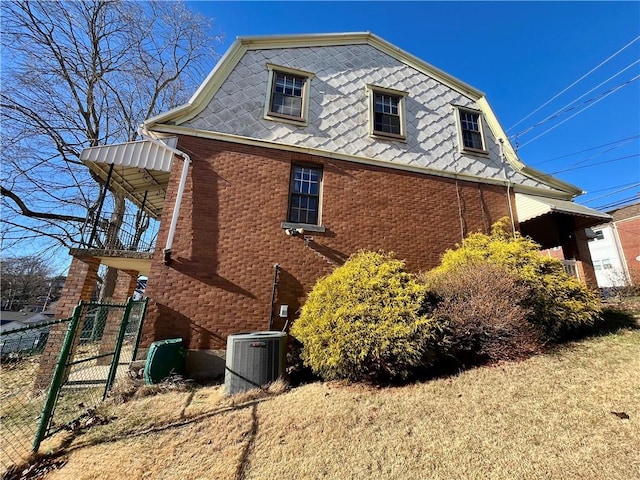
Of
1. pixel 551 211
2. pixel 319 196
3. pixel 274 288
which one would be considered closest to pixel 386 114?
pixel 319 196

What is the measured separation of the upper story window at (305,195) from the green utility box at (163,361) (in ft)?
12.9

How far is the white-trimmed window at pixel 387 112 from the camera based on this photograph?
9.37 meters

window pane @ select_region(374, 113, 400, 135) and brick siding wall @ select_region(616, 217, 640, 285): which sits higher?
brick siding wall @ select_region(616, 217, 640, 285)

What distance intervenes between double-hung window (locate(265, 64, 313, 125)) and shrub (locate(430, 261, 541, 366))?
250 inches

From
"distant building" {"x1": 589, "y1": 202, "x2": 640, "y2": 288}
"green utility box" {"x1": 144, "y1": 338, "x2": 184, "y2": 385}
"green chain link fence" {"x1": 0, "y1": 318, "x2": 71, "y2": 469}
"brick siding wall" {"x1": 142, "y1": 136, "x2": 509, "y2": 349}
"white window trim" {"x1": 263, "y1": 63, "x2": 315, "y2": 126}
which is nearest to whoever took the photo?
"green chain link fence" {"x1": 0, "y1": 318, "x2": 71, "y2": 469}

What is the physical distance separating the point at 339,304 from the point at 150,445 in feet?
10.9

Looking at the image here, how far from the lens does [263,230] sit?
24.9 feet

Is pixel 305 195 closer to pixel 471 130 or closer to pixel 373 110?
pixel 373 110

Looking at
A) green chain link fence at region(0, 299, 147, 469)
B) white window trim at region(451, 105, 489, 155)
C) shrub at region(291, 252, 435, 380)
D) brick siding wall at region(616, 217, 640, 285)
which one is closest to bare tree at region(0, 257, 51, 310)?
green chain link fence at region(0, 299, 147, 469)

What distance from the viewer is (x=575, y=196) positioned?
1066 centimetres

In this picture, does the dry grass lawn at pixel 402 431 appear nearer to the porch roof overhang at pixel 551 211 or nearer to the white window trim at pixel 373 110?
the porch roof overhang at pixel 551 211

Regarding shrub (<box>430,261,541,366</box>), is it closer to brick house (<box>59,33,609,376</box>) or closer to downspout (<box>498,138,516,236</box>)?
brick house (<box>59,33,609,376</box>)

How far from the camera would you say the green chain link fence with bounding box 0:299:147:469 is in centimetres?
392

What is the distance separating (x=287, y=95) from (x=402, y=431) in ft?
28.4
